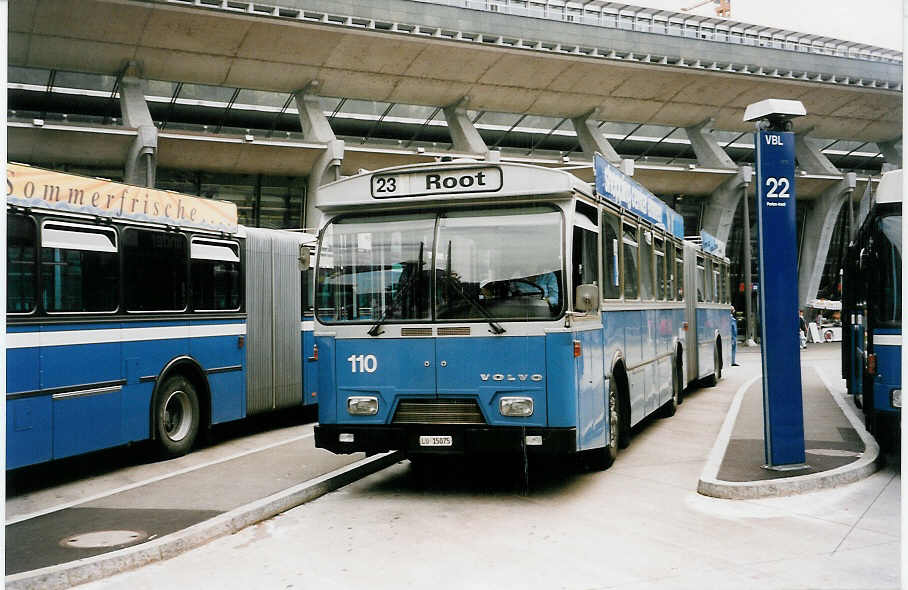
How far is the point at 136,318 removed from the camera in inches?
388

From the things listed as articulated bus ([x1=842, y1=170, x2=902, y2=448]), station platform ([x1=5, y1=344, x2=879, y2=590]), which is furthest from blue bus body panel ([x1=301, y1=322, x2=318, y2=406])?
articulated bus ([x1=842, y1=170, x2=902, y2=448])

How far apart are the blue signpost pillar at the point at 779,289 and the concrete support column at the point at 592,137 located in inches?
1210

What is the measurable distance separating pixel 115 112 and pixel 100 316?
23.1 m

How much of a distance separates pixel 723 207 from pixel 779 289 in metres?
37.1

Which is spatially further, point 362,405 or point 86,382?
point 86,382

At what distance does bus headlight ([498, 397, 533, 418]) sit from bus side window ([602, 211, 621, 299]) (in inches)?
70.2

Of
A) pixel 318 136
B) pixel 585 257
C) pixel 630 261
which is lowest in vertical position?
pixel 585 257

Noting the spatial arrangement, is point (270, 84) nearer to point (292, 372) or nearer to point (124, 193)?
point (292, 372)

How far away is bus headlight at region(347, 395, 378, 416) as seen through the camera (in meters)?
8.10

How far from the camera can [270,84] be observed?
32.4 meters

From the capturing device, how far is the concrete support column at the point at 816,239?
151 feet

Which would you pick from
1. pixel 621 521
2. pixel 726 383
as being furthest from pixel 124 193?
pixel 726 383

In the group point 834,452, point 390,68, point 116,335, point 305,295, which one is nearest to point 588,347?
point 834,452

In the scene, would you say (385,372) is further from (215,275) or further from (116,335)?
(215,275)
